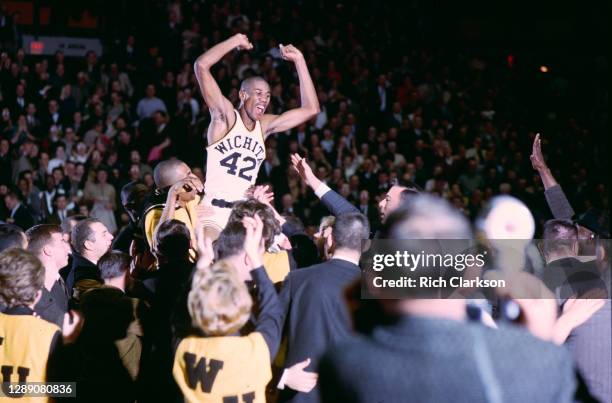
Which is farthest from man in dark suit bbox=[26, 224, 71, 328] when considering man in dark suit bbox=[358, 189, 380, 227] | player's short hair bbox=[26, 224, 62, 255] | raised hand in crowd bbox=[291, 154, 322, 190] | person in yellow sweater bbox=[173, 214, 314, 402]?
man in dark suit bbox=[358, 189, 380, 227]

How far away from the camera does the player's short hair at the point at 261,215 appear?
400 centimetres

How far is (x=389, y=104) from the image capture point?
14.8 m

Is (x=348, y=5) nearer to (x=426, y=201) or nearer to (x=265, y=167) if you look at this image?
(x=265, y=167)

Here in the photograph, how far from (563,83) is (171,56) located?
28.0 ft

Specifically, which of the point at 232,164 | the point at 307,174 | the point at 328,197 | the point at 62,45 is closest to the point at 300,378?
the point at 328,197

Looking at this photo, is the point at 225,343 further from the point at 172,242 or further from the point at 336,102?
the point at 336,102

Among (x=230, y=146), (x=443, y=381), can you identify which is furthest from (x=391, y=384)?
(x=230, y=146)

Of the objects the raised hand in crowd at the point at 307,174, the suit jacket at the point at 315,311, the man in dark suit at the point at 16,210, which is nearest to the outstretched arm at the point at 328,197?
the raised hand in crowd at the point at 307,174

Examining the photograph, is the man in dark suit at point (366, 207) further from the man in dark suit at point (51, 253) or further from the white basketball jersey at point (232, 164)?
the man in dark suit at point (51, 253)

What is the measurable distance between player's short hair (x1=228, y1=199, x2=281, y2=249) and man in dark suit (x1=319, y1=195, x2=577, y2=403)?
1676 millimetres

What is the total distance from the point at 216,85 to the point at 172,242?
5.82ft

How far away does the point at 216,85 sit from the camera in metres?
5.86

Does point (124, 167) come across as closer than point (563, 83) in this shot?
Yes

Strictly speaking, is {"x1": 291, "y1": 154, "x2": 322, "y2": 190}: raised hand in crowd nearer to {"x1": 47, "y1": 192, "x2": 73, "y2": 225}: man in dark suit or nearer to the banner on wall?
{"x1": 47, "y1": 192, "x2": 73, "y2": 225}: man in dark suit
